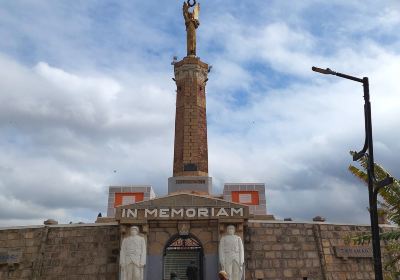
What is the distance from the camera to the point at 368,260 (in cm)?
1677

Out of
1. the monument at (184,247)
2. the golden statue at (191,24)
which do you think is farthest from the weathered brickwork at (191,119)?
the monument at (184,247)

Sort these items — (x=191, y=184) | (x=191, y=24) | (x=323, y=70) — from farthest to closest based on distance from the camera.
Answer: (x=191, y=24)
(x=191, y=184)
(x=323, y=70)

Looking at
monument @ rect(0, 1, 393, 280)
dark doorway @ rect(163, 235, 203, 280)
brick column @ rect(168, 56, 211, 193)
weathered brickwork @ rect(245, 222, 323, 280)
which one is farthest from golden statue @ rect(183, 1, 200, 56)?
weathered brickwork @ rect(245, 222, 323, 280)

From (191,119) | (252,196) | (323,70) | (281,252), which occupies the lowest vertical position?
(281,252)

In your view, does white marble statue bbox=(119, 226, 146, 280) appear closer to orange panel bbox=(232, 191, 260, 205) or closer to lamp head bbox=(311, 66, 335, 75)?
orange panel bbox=(232, 191, 260, 205)

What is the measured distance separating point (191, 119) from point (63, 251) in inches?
458

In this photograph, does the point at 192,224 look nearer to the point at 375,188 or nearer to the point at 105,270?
the point at 105,270

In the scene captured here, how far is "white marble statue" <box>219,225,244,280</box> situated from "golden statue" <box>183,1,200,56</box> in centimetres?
1512

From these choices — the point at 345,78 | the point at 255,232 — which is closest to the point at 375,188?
the point at 345,78

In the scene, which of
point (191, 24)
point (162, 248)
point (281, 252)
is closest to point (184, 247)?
point (162, 248)

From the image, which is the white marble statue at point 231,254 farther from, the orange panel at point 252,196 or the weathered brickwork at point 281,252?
the orange panel at point 252,196

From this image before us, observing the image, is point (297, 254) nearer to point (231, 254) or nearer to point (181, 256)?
point (231, 254)

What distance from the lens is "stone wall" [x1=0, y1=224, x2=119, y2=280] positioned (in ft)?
51.2

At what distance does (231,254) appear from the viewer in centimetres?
1451
